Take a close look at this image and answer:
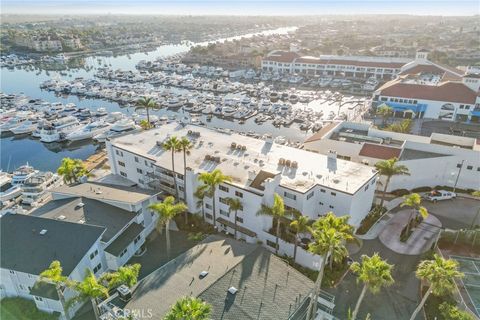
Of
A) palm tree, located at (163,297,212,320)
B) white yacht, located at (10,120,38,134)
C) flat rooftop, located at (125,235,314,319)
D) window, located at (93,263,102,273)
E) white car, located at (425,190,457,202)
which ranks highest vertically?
palm tree, located at (163,297,212,320)

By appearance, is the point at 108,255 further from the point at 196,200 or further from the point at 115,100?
the point at 115,100

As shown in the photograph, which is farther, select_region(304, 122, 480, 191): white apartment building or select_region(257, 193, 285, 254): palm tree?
select_region(304, 122, 480, 191): white apartment building

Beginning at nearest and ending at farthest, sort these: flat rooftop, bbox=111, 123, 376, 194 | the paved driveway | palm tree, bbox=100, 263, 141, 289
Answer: palm tree, bbox=100, 263, 141, 289
the paved driveway
flat rooftop, bbox=111, 123, 376, 194

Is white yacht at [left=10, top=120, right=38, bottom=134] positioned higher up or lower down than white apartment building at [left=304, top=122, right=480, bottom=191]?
lower down

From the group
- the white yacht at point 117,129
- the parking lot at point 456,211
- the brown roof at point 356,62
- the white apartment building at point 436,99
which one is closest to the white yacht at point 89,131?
the white yacht at point 117,129

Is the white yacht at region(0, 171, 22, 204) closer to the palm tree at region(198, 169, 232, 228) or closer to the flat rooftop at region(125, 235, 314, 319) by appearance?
the palm tree at region(198, 169, 232, 228)

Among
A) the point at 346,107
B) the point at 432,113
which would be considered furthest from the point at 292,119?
the point at 432,113

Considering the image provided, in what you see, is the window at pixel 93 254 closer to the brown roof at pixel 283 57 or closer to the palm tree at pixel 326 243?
the palm tree at pixel 326 243

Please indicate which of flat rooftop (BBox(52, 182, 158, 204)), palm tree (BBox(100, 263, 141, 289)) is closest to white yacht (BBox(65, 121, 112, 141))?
flat rooftop (BBox(52, 182, 158, 204))
